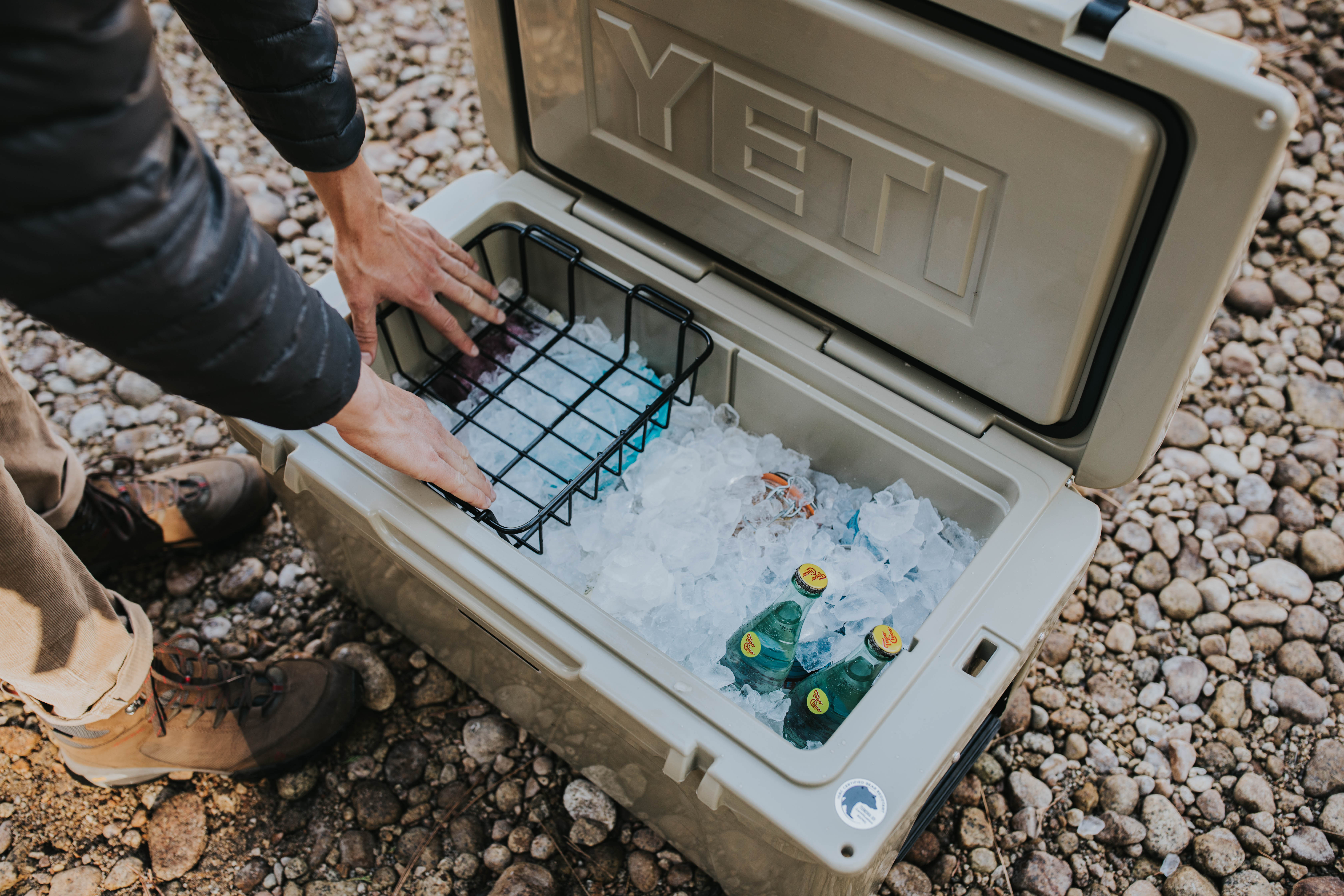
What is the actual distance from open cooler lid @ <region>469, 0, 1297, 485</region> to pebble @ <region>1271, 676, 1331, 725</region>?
749mm

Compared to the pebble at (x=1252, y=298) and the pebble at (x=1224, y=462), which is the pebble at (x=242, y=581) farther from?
the pebble at (x=1252, y=298)

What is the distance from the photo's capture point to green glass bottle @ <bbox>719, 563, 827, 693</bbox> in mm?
1166

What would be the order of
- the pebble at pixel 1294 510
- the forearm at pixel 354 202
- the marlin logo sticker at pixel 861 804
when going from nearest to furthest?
the marlin logo sticker at pixel 861 804 → the forearm at pixel 354 202 → the pebble at pixel 1294 510

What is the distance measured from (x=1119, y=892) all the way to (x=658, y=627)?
0.81 meters

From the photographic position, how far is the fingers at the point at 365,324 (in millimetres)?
1293

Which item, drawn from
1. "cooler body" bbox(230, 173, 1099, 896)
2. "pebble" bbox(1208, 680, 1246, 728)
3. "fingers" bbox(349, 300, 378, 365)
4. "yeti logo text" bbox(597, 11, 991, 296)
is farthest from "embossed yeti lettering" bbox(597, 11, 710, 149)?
"pebble" bbox(1208, 680, 1246, 728)

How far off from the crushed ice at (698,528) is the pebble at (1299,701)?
0.74 meters

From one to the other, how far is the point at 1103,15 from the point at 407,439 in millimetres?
802

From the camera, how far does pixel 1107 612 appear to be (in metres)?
1.69

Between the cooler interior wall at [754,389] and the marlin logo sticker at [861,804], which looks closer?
the marlin logo sticker at [861,804]

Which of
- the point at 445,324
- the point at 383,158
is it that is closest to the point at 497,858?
the point at 445,324

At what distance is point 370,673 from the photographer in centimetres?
162

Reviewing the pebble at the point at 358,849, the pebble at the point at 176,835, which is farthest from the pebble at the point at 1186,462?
the pebble at the point at 176,835

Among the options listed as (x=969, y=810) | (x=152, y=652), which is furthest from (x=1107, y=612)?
(x=152, y=652)
